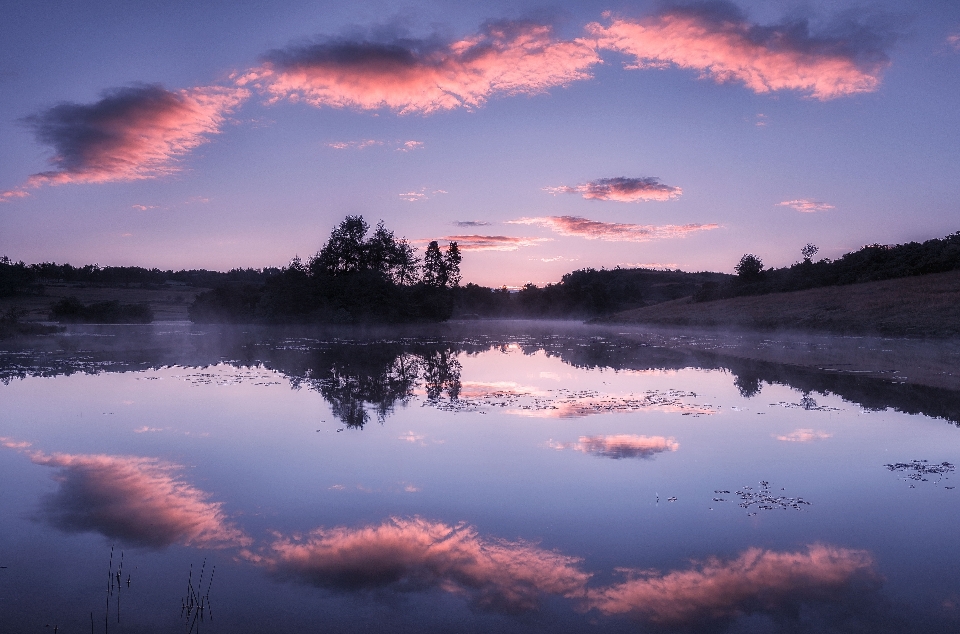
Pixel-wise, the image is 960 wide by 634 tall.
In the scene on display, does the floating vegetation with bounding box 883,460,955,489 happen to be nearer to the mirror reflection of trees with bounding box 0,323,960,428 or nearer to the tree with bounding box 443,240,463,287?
the mirror reflection of trees with bounding box 0,323,960,428

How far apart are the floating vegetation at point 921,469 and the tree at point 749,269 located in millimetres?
65292

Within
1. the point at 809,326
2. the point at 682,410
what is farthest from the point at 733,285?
the point at 682,410

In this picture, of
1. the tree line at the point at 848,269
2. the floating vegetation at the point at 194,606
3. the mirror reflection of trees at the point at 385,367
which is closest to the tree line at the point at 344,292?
the mirror reflection of trees at the point at 385,367

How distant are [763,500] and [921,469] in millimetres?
2708

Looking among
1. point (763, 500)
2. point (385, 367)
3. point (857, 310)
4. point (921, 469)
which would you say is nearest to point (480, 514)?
point (763, 500)

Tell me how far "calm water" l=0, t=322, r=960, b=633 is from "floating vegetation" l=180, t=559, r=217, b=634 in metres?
0.02

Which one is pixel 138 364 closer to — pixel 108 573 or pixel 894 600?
pixel 108 573

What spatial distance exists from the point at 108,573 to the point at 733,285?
70868 millimetres

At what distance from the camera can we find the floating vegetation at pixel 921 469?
7.35 m

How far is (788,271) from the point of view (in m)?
64.2

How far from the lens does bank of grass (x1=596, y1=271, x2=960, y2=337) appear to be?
102ft

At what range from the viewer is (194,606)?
4.35m

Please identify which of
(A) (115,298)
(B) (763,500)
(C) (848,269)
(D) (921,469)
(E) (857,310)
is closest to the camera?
(B) (763,500)

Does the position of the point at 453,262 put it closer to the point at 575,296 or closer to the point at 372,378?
the point at 575,296
